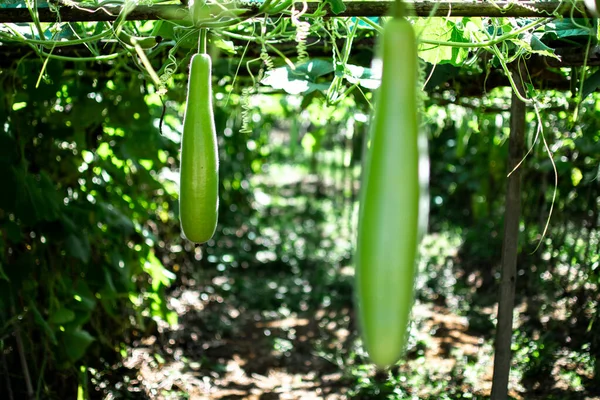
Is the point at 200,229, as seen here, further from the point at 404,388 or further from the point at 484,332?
the point at 484,332

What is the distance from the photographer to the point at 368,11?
3.66 ft

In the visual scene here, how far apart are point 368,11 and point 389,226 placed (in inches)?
25.1

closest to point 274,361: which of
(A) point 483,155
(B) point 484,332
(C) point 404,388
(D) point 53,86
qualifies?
(C) point 404,388

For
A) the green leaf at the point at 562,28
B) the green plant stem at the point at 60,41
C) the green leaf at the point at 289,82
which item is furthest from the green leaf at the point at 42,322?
the green leaf at the point at 562,28

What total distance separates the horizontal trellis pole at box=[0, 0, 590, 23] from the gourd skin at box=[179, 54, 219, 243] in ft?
0.62

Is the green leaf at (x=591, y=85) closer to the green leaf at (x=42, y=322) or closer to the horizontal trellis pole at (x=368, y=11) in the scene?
the horizontal trellis pole at (x=368, y=11)

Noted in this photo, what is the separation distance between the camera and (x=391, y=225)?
585 millimetres

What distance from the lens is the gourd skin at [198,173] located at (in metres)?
0.95

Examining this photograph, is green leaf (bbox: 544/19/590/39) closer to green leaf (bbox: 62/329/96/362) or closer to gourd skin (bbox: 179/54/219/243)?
gourd skin (bbox: 179/54/219/243)

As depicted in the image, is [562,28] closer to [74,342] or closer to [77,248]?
[77,248]

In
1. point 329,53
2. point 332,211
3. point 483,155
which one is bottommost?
point 329,53

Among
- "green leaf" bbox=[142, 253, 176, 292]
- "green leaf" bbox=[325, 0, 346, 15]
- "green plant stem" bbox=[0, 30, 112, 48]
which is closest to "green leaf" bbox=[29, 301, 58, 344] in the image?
"green leaf" bbox=[142, 253, 176, 292]

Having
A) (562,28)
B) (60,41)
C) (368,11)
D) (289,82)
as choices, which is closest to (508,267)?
A: (562,28)

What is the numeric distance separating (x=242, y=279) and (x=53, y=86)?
2.92 m
